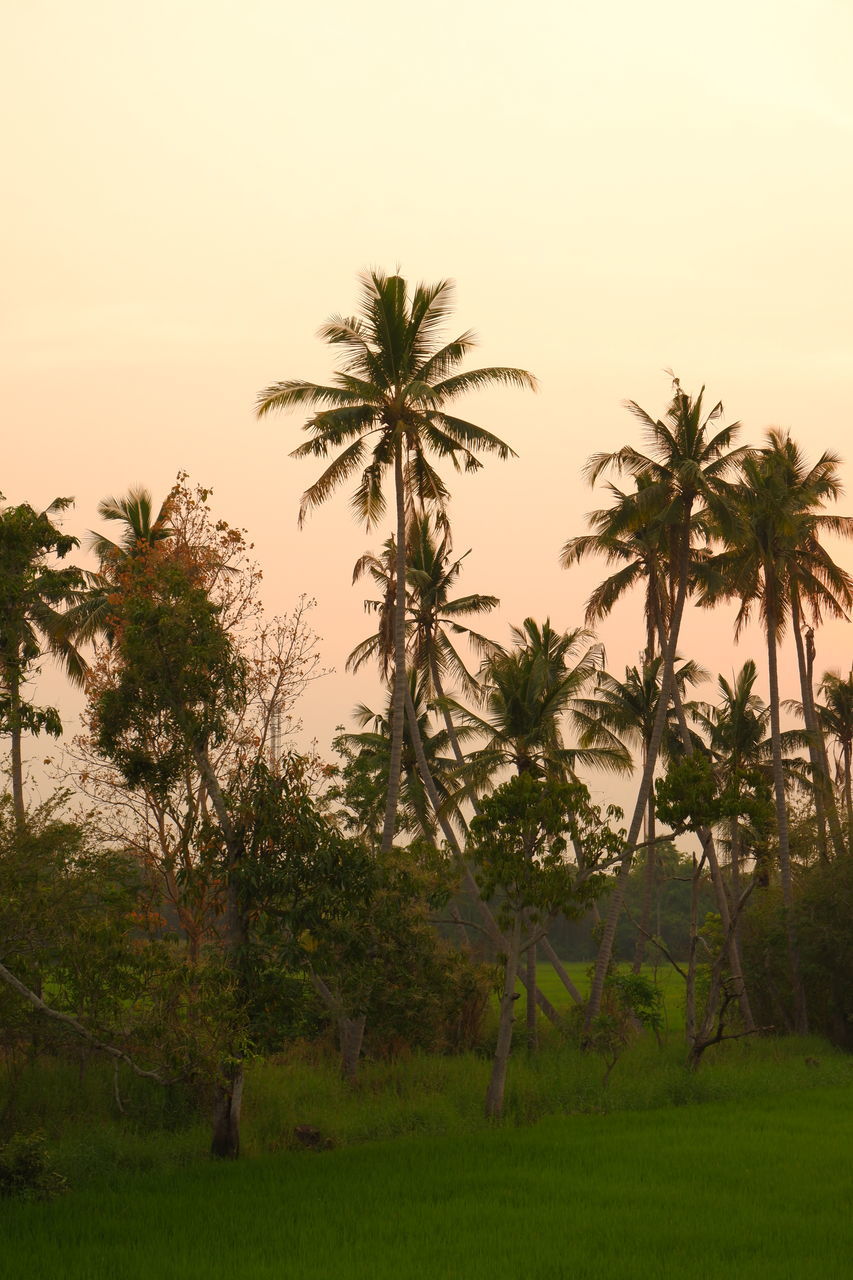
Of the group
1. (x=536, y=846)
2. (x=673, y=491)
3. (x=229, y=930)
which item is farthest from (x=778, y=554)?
(x=229, y=930)

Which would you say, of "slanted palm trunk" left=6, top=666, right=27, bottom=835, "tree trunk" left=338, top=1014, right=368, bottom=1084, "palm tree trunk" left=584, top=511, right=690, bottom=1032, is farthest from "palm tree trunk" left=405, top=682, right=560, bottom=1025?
"slanted palm trunk" left=6, top=666, right=27, bottom=835

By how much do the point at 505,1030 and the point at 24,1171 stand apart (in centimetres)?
910

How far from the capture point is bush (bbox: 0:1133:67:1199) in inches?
642

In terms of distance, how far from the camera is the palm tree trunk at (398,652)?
27.3m

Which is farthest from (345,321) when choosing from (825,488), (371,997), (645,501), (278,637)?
(825,488)

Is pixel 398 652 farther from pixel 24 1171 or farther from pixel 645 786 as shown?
pixel 24 1171

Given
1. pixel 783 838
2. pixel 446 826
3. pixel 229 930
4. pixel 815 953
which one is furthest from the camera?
pixel 783 838

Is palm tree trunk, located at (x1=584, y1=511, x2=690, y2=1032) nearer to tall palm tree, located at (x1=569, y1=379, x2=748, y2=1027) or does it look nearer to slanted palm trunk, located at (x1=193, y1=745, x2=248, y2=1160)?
tall palm tree, located at (x1=569, y1=379, x2=748, y2=1027)

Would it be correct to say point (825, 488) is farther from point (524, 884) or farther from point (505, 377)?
point (524, 884)

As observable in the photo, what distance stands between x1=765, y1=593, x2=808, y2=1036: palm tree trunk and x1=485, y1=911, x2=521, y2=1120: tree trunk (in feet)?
51.1

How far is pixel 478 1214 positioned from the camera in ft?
50.3

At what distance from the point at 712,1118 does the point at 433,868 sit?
6.94 meters

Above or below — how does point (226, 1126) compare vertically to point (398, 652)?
below

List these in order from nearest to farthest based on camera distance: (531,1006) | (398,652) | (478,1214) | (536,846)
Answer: (478,1214), (536,846), (398,652), (531,1006)
